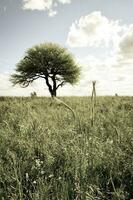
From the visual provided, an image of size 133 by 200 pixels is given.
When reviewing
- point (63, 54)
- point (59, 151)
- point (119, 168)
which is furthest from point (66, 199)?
point (63, 54)

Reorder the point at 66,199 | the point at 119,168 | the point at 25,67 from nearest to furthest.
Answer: the point at 66,199 < the point at 119,168 < the point at 25,67

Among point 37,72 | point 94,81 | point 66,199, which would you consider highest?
point 37,72

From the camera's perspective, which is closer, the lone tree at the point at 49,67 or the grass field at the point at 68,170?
the grass field at the point at 68,170

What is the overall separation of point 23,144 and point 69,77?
1461 inches

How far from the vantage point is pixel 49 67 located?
40.2 m

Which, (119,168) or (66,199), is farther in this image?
(119,168)

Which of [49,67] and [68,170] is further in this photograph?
[49,67]

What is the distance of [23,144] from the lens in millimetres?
4855

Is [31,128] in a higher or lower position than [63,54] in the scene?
lower

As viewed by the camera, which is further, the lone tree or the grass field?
the lone tree

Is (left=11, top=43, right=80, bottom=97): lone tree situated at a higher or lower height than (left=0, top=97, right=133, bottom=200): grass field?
higher

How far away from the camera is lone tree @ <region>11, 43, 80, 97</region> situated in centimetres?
3962

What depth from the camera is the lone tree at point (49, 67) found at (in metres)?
39.6

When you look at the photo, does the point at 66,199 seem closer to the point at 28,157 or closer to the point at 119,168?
the point at 119,168
